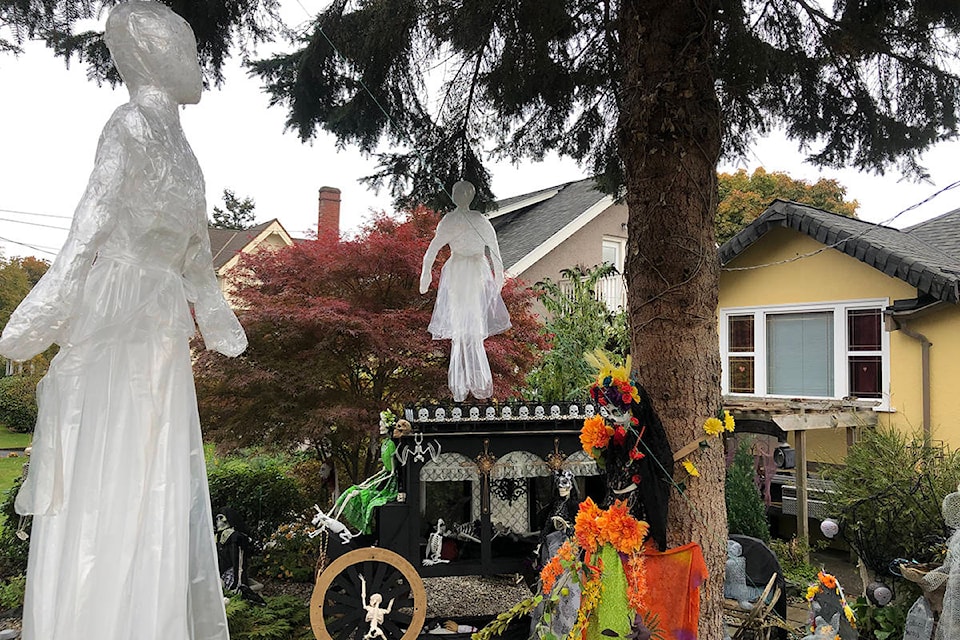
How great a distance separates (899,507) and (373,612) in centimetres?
Answer: 339

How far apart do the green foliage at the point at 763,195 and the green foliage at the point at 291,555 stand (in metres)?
16.2

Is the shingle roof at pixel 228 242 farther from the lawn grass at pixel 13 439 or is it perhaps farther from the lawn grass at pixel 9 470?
the lawn grass at pixel 9 470

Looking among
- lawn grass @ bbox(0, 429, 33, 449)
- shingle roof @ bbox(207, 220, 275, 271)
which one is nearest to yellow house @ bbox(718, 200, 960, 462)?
shingle roof @ bbox(207, 220, 275, 271)

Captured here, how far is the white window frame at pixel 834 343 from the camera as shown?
309 inches

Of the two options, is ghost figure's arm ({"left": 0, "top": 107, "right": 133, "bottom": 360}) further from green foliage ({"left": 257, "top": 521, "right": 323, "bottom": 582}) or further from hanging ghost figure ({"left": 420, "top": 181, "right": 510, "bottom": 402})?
green foliage ({"left": 257, "top": 521, "right": 323, "bottom": 582})

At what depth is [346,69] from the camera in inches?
→ 148

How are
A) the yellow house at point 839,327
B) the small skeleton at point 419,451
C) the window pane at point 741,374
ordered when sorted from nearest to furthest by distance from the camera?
1. the small skeleton at point 419,451
2. the yellow house at point 839,327
3. the window pane at point 741,374

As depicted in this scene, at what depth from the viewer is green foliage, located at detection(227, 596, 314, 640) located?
14.2ft

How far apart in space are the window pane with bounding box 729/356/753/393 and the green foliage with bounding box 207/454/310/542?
258 inches

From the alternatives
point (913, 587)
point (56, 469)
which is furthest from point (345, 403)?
point (913, 587)

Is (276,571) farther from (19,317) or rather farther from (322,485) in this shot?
(19,317)

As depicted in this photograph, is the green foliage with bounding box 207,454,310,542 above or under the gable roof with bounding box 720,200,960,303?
under

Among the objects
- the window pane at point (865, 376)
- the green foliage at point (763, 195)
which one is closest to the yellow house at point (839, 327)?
the window pane at point (865, 376)

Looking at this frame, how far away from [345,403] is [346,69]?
10.9 ft
